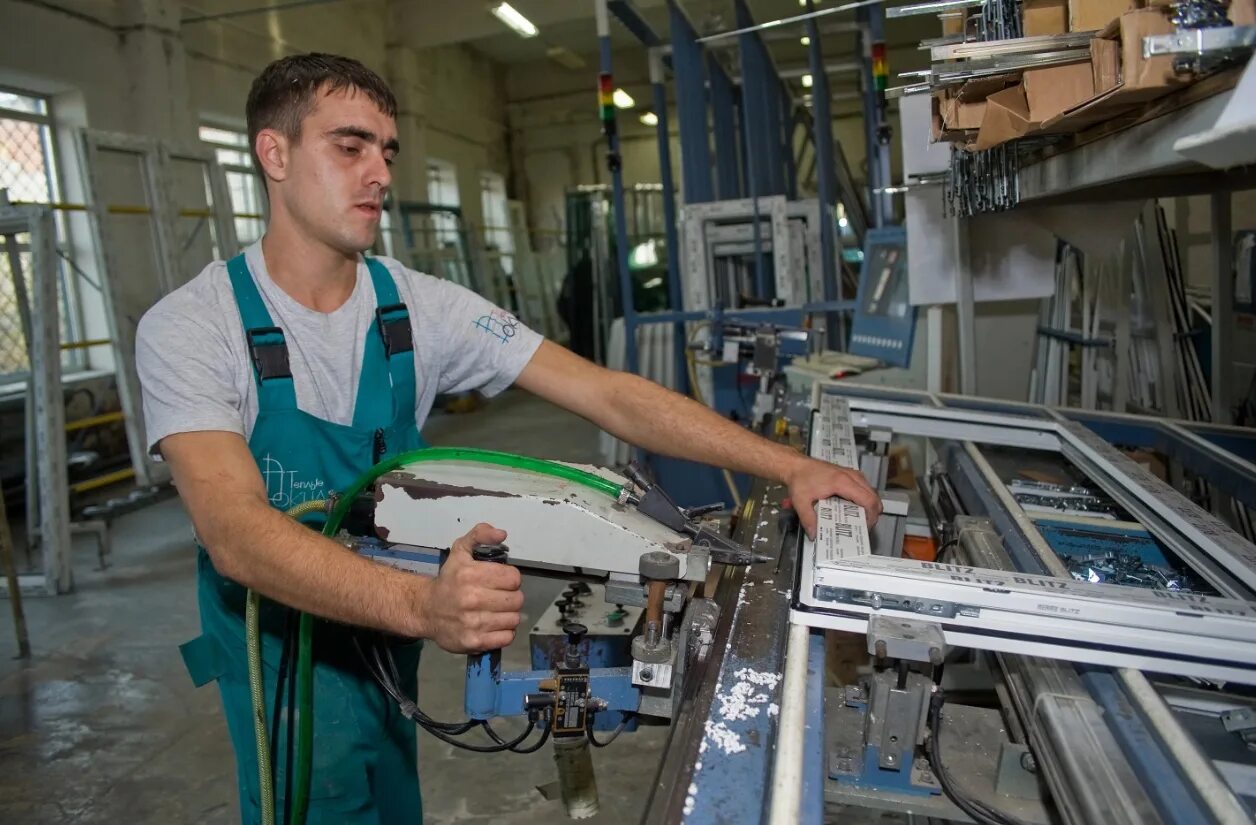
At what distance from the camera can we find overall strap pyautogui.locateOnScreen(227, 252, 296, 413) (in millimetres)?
1317

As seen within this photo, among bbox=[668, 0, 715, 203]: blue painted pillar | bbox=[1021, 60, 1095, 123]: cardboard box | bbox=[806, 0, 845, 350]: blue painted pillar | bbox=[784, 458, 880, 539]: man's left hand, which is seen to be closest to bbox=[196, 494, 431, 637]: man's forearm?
bbox=[784, 458, 880, 539]: man's left hand

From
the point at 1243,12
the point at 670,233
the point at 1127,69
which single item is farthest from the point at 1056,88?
the point at 670,233

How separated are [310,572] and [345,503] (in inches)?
7.3

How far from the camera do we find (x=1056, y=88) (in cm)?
117

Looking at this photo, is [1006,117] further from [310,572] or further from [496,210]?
[496,210]

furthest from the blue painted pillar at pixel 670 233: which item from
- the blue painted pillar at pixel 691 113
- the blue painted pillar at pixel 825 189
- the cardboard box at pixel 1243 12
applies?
the cardboard box at pixel 1243 12

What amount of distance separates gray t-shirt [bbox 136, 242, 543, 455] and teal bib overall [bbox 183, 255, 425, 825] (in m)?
0.03

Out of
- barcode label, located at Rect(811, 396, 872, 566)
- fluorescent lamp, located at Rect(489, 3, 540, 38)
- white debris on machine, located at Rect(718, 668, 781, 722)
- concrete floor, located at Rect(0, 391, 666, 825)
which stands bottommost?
concrete floor, located at Rect(0, 391, 666, 825)

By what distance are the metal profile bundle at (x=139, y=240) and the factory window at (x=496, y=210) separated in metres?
5.97

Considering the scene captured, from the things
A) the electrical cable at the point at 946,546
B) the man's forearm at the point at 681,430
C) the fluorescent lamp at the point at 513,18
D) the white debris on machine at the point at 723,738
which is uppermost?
the fluorescent lamp at the point at 513,18

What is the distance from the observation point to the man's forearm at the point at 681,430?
144cm

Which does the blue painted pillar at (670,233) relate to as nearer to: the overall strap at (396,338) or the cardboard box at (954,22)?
the cardboard box at (954,22)

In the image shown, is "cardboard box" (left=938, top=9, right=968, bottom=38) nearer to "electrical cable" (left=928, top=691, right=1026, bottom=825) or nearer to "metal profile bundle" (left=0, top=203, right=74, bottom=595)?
"electrical cable" (left=928, top=691, right=1026, bottom=825)

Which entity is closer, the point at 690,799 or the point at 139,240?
the point at 690,799
